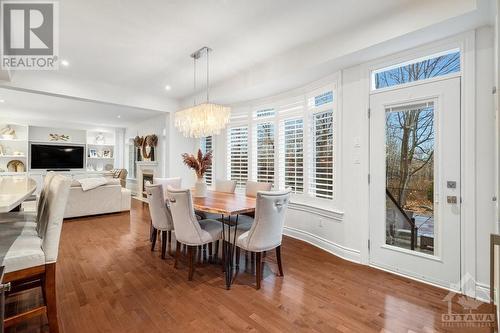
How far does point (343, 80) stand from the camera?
313 cm

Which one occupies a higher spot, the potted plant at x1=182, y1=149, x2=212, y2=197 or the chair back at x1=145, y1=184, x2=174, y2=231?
the potted plant at x1=182, y1=149, x2=212, y2=197

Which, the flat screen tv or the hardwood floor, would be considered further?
the flat screen tv

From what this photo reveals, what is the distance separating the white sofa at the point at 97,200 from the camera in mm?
5070

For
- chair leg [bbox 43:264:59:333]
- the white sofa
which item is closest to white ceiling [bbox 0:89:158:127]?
the white sofa

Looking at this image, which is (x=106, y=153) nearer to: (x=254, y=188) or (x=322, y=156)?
(x=254, y=188)

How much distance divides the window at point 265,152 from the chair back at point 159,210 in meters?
2.04

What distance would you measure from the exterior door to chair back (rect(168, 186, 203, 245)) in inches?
83.0

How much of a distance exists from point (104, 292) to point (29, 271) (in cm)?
92

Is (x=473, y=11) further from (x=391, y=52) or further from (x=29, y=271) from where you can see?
(x=29, y=271)

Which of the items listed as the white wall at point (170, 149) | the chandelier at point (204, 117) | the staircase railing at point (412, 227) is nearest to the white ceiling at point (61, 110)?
the white wall at point (170, 149)

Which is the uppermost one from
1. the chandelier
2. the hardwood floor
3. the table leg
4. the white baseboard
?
the chandelier

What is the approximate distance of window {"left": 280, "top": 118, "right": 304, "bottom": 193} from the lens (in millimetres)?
3867

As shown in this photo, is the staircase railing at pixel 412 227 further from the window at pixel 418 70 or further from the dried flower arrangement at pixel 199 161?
the dried flower arrangement at pixel 199 161

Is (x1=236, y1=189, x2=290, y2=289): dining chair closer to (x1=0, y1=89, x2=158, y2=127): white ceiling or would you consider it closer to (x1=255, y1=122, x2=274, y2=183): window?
(x1=255, y1=122, x2=274, y2=183): window
